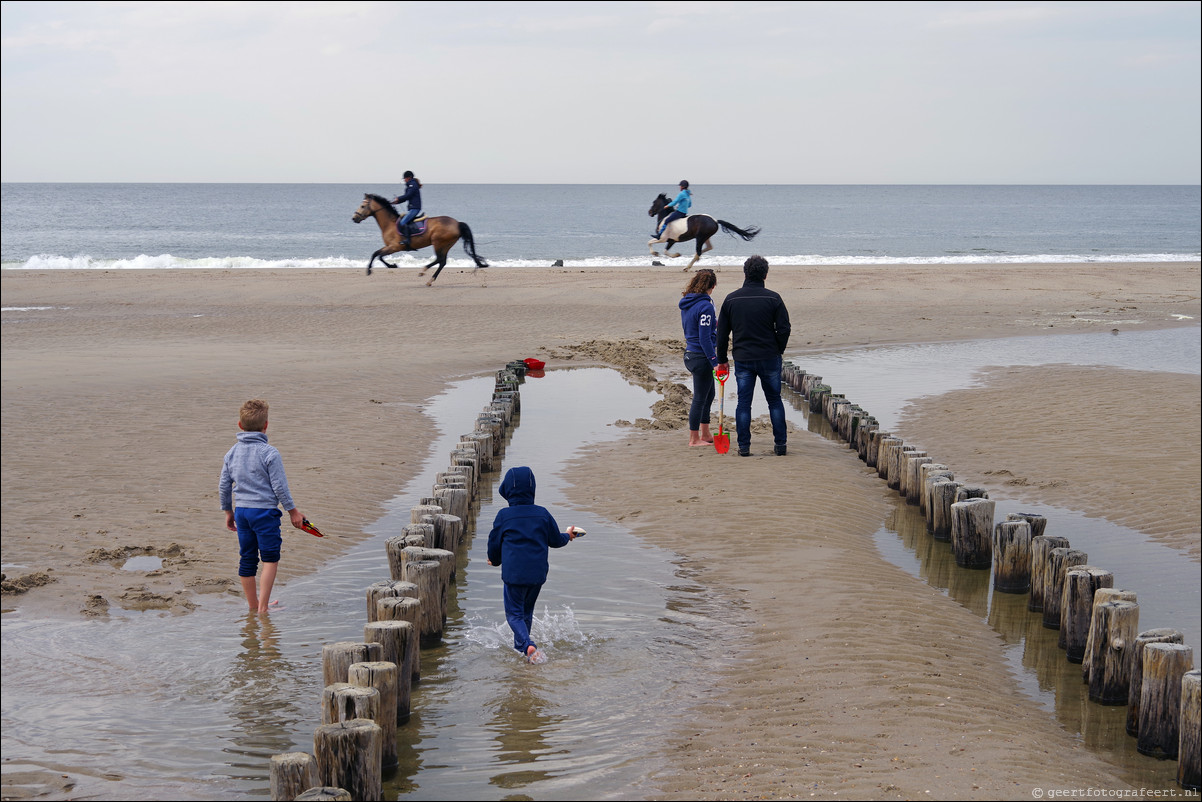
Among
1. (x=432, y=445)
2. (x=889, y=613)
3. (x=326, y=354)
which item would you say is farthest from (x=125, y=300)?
(x=889, y=613)

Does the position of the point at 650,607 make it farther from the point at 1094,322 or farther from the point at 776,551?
the point at 1094,322

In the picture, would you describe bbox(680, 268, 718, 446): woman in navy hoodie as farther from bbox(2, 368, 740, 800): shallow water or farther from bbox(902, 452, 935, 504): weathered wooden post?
bbox(2, 368, 740, 800): shallow water

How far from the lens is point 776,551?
8555 millimetres

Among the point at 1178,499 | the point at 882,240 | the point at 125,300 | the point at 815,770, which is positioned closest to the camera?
the point at 815,770

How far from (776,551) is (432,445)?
5.52 meters

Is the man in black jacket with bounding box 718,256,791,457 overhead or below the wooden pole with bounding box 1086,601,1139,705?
overhead

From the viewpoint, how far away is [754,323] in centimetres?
1083

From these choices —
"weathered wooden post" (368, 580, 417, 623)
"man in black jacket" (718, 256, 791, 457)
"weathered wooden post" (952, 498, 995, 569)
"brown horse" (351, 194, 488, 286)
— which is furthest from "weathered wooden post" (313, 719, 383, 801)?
"brown horse" (351, 194, 488, 286)

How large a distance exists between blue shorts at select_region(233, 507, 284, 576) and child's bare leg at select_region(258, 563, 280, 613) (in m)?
0.07

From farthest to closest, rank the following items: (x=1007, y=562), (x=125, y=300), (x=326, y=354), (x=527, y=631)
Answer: (x=125, y=300)
(x=326, y=354)
(x=1007, y=562)
(x=527, y=631)

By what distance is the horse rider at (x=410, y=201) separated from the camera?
27.2m

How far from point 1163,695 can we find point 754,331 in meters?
6.15

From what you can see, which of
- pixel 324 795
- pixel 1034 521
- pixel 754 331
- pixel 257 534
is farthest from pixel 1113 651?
pixel 754 331

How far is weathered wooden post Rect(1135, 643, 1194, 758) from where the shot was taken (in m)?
5.28
